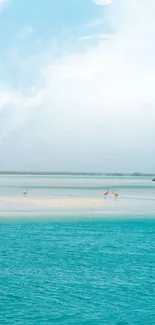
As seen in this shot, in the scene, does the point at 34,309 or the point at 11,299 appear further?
the point at 11,299

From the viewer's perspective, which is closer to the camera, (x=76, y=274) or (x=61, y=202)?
(x=76, y=274)

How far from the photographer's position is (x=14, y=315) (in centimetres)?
1133

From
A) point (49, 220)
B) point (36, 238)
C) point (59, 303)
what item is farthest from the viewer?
point (49, 220)

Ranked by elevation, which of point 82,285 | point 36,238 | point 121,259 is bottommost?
point 82,285

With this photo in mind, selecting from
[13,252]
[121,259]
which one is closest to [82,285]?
[121,259]

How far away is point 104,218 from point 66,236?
31.4 feet

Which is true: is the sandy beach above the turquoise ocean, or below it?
above

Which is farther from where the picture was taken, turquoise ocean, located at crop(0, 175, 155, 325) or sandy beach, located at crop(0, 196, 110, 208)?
sandy beach, located at crop(0, 196, 110, 208)

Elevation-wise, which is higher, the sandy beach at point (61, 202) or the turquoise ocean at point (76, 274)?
the sandy beach at point (61, 202)

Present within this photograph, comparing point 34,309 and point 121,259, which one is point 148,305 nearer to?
point 34,309

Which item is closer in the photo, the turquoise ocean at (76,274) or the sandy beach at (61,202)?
the turquoise ocean at (76,274)

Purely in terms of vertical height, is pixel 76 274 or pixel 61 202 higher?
pixel 61 202

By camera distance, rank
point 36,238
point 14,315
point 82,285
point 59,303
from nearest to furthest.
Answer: point 14,315
point 59,303
point 82,285
point 36,238

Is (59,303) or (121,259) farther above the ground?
(121,259)
